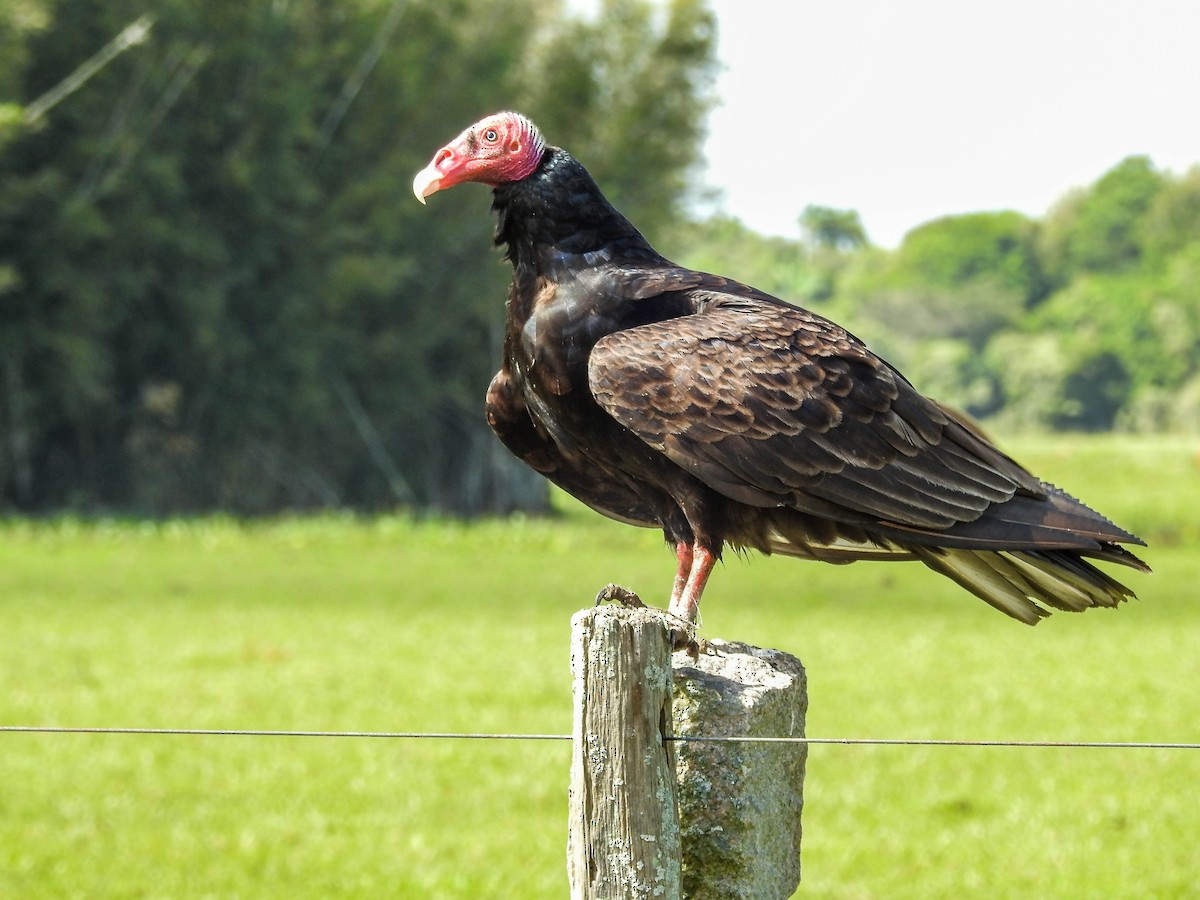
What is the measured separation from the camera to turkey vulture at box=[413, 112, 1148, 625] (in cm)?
279

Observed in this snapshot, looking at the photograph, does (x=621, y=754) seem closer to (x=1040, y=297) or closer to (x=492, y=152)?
(x=492, y=152)

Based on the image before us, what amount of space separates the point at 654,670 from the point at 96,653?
26.2ft

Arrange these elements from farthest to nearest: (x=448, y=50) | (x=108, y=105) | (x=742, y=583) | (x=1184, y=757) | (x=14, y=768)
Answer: (x=448, y=50)
(x=108, y=105)
(x=742, y=583)
(x=1184, y=757)
(x=14, y=768)

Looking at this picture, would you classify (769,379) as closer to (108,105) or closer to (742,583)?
(742,583)

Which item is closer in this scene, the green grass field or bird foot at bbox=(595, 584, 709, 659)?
bird foot at bbox=(595, 584, 709, 659)

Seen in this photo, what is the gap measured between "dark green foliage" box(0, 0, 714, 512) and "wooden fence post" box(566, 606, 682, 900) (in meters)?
15.4

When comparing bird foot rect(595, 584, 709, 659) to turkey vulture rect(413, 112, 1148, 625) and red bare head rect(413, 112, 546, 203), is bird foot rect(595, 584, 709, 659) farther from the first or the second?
red bare head rect(413, 112, 546, 203)

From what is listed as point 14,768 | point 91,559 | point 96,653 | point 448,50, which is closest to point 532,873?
point 14,768

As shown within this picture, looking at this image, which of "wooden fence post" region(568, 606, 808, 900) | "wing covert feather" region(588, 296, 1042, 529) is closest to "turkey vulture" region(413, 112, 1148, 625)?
"wing covert feather" region(588, 296, 1042, 529)

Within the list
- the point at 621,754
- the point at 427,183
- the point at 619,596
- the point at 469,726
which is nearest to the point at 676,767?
the point at 621,754

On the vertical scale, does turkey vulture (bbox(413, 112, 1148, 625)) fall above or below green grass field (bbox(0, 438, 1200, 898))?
above

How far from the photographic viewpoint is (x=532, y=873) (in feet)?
17.9

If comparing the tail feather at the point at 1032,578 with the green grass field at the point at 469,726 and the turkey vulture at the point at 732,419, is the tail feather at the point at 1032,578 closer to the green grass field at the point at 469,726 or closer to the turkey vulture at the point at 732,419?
the turkey vulture at the point at 732,419

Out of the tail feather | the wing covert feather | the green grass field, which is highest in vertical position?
the wing covert feather
